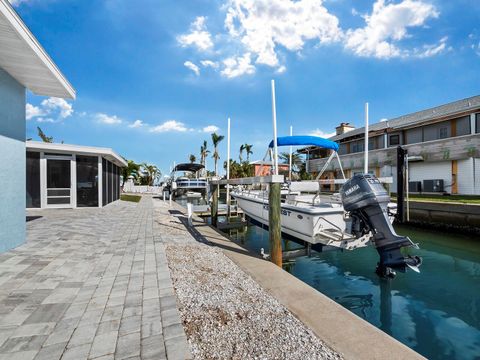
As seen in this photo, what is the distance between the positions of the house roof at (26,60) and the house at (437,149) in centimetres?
2065

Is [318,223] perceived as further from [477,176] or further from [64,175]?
[477,176]

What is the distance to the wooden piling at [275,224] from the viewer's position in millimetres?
5547

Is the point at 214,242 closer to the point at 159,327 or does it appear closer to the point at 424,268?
the point at 159,327

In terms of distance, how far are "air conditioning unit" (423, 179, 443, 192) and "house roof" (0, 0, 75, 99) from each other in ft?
67.8

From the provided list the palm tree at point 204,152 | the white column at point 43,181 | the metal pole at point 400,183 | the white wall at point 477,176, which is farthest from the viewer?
the palm tree at point 204,152

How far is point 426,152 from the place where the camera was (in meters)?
18.1

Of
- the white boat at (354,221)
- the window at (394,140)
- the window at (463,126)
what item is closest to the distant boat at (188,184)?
the window at (394,140)

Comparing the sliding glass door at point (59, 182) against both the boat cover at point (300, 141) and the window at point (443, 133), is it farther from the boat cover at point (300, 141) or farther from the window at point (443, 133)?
the window at point (443, 133)

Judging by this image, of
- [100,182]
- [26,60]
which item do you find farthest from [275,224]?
[100,182]

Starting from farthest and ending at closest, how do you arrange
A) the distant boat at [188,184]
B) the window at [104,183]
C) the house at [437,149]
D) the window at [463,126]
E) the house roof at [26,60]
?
the distant boat at [188,184] → the window at [463,126] → the house at [437,149] → the window at [104,183] → the house roof at [26,60]

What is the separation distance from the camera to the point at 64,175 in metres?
12.8

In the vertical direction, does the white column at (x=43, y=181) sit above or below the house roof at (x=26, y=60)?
below

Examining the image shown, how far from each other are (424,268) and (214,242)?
586cm

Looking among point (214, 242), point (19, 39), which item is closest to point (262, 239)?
point (214, 242)
